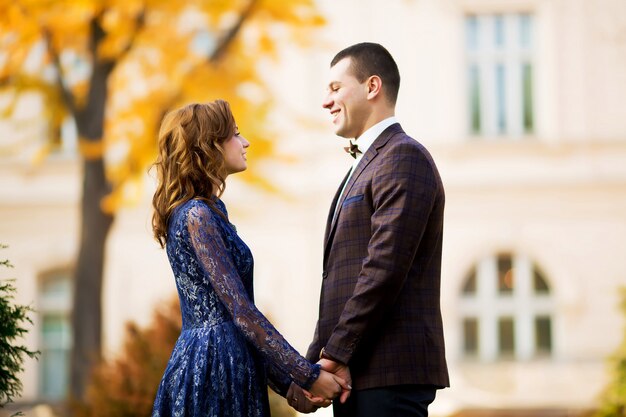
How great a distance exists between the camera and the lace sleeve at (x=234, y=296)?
3645 millimetres

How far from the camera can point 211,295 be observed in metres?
3.72

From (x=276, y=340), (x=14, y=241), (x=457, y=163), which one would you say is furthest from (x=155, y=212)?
(x=14, y=241)

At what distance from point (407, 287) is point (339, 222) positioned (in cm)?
32

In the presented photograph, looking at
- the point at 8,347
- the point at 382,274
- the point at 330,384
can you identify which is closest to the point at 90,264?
the point at 8,347

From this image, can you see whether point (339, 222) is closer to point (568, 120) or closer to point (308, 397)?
point (308, 397)

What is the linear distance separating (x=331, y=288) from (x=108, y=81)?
7.12m

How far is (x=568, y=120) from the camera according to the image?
55.1ft

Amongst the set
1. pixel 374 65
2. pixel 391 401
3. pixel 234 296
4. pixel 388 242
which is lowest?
pixel 391 401

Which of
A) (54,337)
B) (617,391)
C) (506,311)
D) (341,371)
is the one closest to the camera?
(341,371)

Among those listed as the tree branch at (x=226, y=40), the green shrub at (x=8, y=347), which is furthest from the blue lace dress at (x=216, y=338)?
the tree branch at (x=226, y=40)

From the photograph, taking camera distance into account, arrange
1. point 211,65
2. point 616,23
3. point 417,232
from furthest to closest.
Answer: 1. point 616,23
2. point 211,65
3. point 417,232

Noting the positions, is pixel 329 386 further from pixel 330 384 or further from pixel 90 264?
pixel 90 264

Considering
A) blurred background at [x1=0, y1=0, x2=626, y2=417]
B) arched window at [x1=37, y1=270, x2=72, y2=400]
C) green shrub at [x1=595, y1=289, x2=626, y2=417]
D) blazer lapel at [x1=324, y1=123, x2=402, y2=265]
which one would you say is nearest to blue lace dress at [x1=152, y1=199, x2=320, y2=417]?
blazer lapel at [x1=324, y1=123, x2=402, y2=265]

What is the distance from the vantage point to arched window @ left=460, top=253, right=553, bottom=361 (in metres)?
16.8
